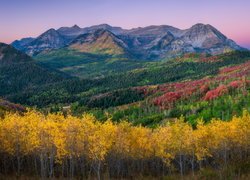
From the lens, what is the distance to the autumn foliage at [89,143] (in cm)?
6128

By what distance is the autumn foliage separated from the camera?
61.3m

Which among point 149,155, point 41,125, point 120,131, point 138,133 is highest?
point 41,125

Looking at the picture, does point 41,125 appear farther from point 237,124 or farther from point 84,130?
point 237,124

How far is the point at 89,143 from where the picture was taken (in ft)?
202

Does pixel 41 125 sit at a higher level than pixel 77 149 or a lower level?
higher

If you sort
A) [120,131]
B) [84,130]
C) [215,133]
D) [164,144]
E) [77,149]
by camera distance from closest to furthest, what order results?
[84,130]
[77,149]
[120,131]
[164,144]
[215,133]

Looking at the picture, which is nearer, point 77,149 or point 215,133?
point 77,149

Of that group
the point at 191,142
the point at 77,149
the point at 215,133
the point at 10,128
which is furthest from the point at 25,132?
the point at 215,133

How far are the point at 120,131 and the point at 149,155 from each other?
19.8 m

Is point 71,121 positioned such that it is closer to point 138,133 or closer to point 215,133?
point 138,133

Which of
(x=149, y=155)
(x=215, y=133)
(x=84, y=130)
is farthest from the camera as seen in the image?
(x=215, y=133)

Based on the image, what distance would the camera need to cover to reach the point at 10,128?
65.3 meters

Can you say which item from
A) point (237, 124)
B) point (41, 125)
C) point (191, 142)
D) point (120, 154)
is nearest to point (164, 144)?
point (191, 142)

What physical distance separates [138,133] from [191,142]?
599 inches
